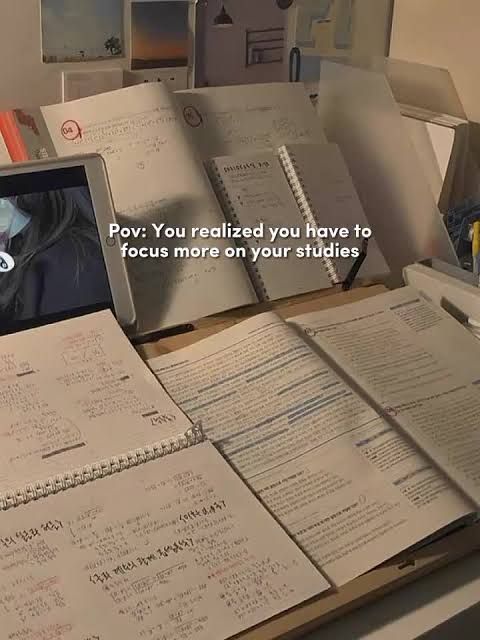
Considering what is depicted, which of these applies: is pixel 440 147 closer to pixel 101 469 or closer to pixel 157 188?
pixel 157 188

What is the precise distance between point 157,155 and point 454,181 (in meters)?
0.54

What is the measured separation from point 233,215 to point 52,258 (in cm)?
28

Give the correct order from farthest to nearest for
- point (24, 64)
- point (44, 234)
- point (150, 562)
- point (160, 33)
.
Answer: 1. point (160, 33)
2. point (24, 64)
3. point (44, 234)
4. point (150, 562)

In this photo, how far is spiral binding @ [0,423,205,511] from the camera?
0.74 metres

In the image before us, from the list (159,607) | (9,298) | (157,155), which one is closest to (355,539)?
(159,607)

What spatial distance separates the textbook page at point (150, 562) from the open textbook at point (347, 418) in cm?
4

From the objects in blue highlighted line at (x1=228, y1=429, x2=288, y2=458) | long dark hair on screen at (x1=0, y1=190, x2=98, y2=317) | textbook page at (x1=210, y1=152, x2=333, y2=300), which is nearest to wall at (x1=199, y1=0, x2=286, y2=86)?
textbook page at (x1=210, y1=152, x2=333, y2=300)

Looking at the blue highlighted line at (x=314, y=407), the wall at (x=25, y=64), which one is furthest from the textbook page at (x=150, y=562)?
the wall at (x=25, y=64)

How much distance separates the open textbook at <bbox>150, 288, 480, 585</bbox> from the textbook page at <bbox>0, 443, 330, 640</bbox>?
4 cm

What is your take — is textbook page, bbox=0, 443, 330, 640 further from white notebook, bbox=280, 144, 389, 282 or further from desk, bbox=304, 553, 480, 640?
white notebook, bbox=280, 144, 389, 282

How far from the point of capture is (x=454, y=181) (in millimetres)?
1423

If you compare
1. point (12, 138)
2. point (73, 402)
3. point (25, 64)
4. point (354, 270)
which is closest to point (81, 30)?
point (25, 64)

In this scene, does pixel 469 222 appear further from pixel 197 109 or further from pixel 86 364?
pixel 86 364

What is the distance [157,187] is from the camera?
1.11 m
